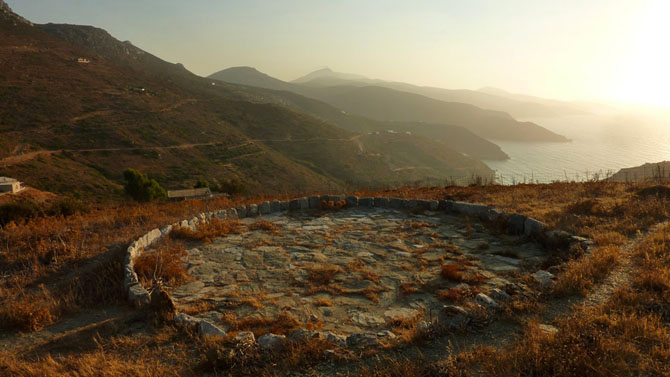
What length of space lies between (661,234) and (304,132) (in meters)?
92.0

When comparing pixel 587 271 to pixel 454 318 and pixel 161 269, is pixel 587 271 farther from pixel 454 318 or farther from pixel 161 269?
pixel 161 269

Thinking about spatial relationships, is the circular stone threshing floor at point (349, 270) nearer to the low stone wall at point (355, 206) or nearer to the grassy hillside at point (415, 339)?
the low stone wall at point (355, 206)

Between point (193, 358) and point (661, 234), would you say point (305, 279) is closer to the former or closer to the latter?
point (193, 358)

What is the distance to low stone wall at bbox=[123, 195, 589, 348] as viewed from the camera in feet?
14.9

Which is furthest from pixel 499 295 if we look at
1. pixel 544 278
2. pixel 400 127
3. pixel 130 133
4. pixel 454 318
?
pixel 400 127

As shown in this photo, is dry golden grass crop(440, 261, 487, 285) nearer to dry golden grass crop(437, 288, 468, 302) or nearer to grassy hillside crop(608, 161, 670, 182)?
dry golden grass crop(437, 288, 468, 302)

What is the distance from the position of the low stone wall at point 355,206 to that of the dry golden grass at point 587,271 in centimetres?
40

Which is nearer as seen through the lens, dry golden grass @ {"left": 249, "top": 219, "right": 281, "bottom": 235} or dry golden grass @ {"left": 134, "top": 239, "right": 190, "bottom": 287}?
dry golden grass @ {"left": 134, "top": 239, "right": 190, "bottom": 287}

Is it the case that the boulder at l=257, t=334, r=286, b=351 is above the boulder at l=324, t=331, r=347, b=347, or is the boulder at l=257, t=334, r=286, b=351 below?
below

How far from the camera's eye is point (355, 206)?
1265cm

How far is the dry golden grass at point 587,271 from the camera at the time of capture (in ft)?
17.4

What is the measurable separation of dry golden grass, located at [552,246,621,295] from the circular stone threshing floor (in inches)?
37.5

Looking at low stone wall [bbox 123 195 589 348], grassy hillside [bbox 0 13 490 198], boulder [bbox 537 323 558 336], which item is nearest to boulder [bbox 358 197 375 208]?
low stone wall [bbox 123 195 589 348]

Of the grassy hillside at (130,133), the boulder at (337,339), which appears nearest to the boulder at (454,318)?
the boulder at (337,339)
